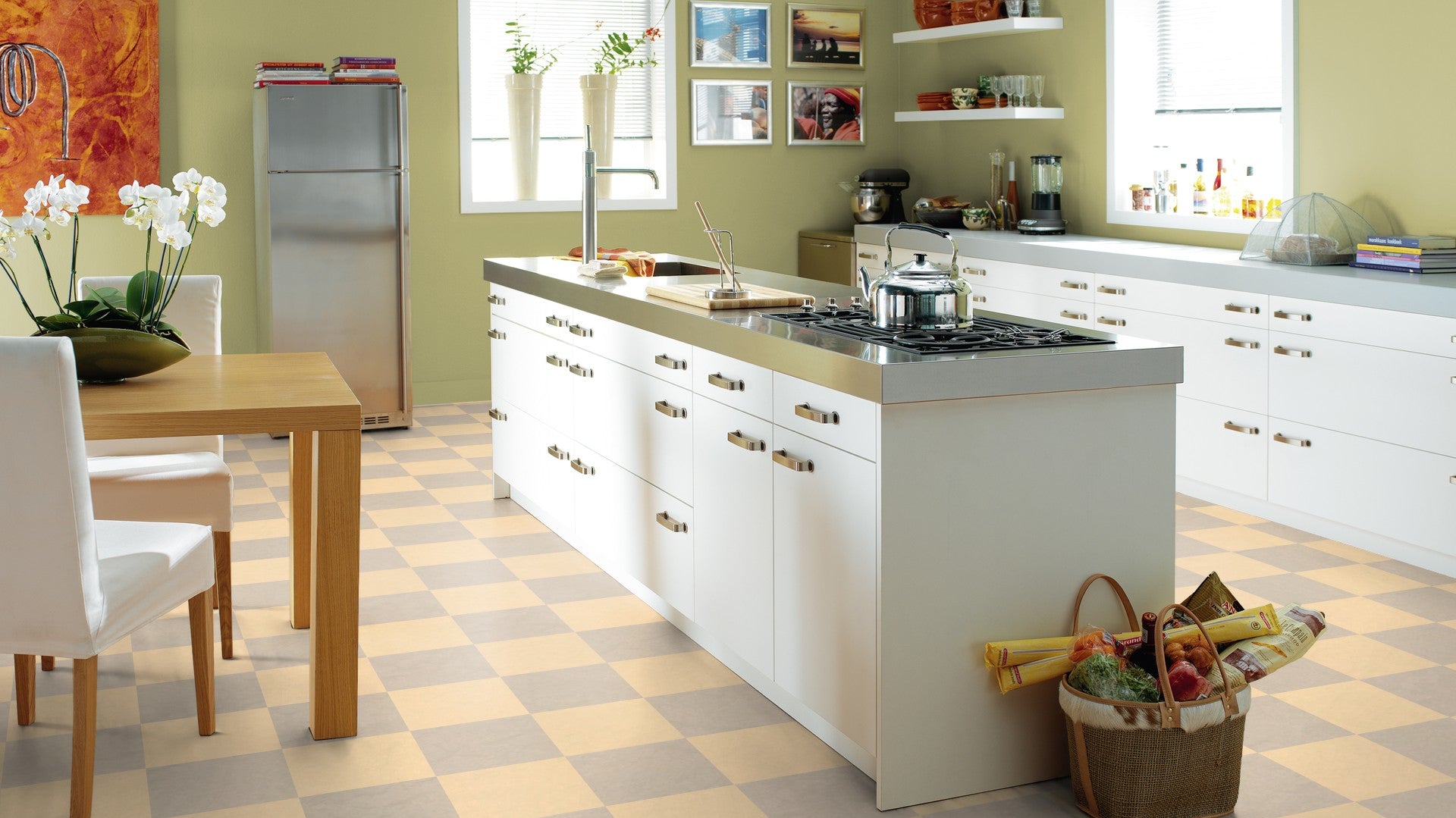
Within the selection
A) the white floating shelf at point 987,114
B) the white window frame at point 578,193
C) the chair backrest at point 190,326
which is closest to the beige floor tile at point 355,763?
the chair backrest at point 190,326

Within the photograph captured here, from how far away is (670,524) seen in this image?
11.6 feet

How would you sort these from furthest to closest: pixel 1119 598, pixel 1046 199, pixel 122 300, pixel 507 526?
pixel 1046 199, pixel 507 526, pixel 122 300, pixel 1119 598

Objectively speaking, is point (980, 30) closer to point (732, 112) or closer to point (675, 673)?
point (732, 112)

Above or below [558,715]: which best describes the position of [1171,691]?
above

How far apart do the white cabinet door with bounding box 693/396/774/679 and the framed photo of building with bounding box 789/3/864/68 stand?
470 cm

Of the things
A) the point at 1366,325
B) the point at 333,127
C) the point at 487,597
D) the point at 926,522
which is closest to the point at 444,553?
the point at 487,597

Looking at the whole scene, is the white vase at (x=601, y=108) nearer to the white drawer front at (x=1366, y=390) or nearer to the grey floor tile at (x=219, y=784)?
the white drawer front at (x=1366, y=390)

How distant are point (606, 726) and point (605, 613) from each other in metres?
0.81

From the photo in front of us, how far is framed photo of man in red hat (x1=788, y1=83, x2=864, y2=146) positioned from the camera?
773 centimetres

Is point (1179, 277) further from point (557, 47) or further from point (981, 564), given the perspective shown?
point (557, 47)

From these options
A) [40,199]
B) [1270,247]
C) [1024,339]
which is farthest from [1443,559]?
[40,199]

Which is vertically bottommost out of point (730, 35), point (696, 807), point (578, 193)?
point (696, 807)

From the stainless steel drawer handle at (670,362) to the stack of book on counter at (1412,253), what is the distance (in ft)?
8.01

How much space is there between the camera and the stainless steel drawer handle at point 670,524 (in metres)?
3.50
